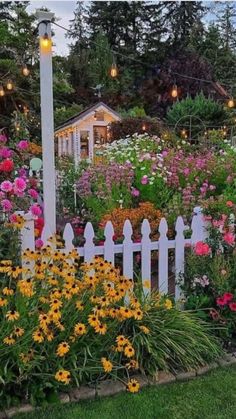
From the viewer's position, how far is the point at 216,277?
10.4 feet

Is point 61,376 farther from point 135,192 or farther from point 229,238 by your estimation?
point 135,192

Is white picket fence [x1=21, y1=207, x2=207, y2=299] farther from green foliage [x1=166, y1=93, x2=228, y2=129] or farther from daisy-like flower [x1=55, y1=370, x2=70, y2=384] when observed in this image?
green foliage [x1=166, y1=93, x2=228, y2=129]

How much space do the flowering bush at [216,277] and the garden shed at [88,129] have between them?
985cm

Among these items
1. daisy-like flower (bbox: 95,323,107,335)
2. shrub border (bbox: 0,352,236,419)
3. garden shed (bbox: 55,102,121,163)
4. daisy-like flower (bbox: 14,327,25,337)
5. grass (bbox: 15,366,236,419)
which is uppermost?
garden shed (bbox: 55,102,121,163)

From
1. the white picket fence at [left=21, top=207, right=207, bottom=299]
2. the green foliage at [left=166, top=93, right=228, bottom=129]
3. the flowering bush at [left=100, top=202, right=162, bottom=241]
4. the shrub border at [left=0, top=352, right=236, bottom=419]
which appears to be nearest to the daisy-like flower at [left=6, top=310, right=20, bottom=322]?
the shrub border at [left=0, top=352, right=236, bottom=419]

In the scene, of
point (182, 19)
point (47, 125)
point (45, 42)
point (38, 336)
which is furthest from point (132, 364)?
point (182, 19)

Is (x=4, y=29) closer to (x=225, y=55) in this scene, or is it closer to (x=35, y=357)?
(x=35, y=357)

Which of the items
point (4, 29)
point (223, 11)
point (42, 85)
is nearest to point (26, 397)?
point (42, 85)

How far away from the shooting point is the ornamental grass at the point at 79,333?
91.9 inches

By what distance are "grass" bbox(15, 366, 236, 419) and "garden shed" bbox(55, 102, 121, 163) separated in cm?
1076

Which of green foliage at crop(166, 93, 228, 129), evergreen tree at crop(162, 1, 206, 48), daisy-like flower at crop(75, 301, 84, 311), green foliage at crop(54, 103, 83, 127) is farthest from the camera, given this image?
evergreen tree at crop(162, 1, 206, 48)

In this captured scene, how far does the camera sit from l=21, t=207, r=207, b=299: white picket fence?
126 inches

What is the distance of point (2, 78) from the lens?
41.4ft

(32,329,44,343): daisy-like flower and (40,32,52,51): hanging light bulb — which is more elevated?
(40,32,52,51): hanging light bulb
